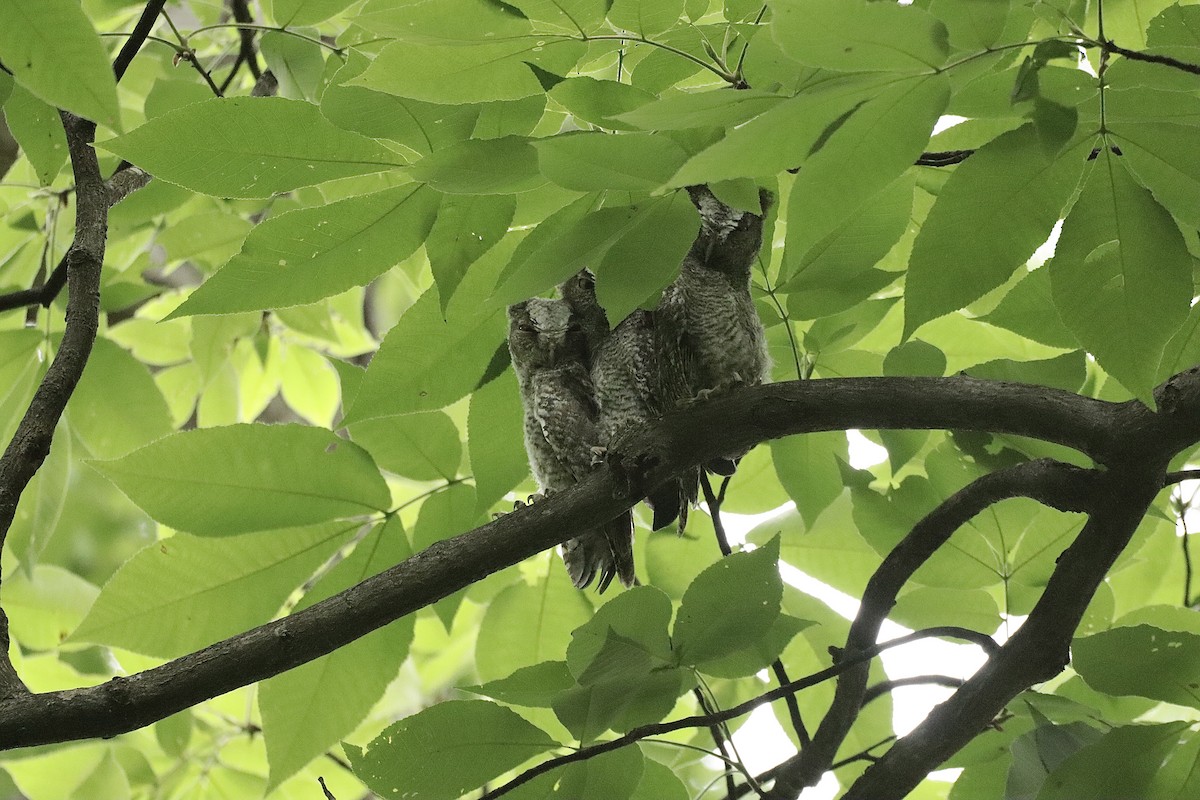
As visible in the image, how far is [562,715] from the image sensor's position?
0.88 m

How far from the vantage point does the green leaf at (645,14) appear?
32.6 inches

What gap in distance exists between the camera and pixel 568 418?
107 cm

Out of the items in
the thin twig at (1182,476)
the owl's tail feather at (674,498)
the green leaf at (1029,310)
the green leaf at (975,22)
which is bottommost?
the owl's tail feather at (674,498)

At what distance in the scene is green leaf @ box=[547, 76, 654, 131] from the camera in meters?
0.81

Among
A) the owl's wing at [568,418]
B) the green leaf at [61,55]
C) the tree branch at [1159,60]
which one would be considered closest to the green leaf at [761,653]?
the owl's wing at [568,418]

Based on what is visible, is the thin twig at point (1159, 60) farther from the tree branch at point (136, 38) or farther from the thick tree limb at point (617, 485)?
the tree branch at point (136, 38)

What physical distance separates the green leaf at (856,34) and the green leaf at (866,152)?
3 cm

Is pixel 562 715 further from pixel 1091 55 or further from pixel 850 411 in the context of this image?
pixel 1091 55

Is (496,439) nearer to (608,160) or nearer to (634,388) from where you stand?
(634,388)

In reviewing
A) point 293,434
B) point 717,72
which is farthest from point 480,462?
point 717,72

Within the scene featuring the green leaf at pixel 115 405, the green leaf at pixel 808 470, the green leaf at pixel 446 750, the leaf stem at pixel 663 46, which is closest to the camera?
the leaf stem at pixel 663 46

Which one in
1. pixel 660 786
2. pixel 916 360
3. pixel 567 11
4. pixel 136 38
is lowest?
pixel 660 786

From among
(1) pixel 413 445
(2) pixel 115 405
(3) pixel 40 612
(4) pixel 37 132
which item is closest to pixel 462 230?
(1) pixel 413 445

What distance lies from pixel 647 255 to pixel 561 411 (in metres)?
0.32
